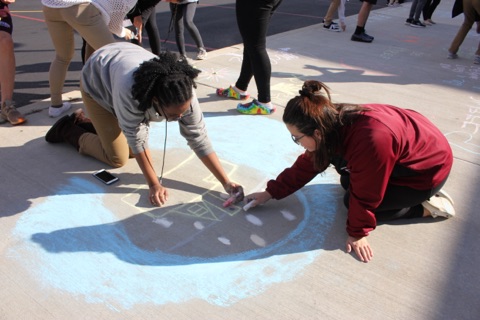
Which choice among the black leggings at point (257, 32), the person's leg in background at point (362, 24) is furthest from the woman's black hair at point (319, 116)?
the person's leg in background at point (362, 24)

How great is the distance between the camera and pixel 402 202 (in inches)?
83.1

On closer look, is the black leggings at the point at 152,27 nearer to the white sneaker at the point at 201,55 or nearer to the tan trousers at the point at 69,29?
the white sneaker at the point at 201,55

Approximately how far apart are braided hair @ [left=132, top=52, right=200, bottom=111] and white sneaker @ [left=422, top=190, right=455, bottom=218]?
4.76ft

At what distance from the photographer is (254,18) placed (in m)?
3.16

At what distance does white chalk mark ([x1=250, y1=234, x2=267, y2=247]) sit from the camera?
81.4 inches

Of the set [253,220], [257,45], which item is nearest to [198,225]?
[253,220]

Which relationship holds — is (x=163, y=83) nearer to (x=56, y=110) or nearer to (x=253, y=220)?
(x=253, y=220)

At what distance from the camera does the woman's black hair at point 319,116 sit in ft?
5.76

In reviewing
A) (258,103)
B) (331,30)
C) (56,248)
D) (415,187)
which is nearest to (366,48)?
(331,30)

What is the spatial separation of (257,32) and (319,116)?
66.7 inches

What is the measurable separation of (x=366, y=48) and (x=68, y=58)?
13.7 ft

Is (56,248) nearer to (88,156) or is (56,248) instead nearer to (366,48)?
(88,156)

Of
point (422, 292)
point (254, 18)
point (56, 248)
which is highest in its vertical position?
point (254, 18)

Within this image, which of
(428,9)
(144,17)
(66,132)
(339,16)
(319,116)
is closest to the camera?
(319,116)
